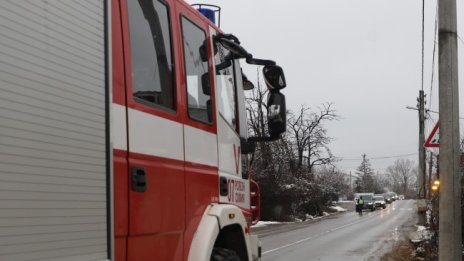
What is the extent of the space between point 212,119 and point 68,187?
5.98 feet

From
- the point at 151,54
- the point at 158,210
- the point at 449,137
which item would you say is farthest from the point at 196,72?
the point at 449,137

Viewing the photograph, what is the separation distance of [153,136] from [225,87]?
61.1 inches

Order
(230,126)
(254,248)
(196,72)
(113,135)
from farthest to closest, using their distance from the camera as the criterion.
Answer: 1. (254,248)
2. (230,126)
3. (196,72)
4. (113,135)

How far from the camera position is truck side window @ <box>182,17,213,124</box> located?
379 cm

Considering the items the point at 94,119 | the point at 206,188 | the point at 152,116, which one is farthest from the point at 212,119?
the point at 94,119

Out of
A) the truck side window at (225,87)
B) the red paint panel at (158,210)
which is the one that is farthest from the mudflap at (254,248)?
the red paint panel at (158,210)

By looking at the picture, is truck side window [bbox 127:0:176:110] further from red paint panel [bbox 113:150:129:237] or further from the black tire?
the black tire

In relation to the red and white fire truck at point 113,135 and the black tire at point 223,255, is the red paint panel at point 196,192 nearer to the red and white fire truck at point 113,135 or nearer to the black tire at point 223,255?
the red and white fire truck at point 113,135

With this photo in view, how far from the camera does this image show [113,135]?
107 inches

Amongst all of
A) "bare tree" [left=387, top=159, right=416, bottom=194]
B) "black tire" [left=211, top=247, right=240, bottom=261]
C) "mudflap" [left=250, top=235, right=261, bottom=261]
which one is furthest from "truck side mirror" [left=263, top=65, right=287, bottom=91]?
"bare tree" [left=387, top=159, right=416, bottom=194]

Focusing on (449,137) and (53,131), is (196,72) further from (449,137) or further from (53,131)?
(449,137)

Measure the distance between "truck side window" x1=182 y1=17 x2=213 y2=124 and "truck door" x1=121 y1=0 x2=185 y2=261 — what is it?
0.24 m

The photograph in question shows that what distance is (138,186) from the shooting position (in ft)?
9.47

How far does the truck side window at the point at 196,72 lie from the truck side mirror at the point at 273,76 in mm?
722
